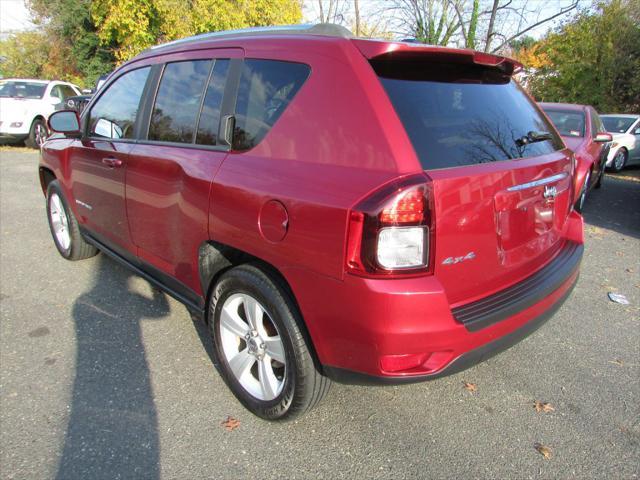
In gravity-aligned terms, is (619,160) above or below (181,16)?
below

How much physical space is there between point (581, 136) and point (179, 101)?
5.99 m

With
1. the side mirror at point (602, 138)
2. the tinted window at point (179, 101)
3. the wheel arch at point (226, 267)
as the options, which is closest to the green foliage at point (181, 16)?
the side mirror at point (602, 138)

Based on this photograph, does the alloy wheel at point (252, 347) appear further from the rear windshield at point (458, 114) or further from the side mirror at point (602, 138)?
the side mirror at point (602, 138)

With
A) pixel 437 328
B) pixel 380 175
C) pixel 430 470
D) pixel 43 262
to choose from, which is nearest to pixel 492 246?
pixel 437 328

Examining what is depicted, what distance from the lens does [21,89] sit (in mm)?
13250

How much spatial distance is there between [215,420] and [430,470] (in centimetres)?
111

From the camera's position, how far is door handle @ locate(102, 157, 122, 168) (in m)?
3.20

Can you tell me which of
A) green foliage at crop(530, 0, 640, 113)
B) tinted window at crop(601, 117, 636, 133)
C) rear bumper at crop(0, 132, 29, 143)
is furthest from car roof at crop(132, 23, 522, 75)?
green foliage at crop(530, 0, 640, 113)

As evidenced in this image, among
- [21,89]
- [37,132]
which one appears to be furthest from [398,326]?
[21,89]

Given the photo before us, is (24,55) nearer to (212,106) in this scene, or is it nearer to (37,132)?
(37,132)

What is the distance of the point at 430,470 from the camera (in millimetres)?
2141

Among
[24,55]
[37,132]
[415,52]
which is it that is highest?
[24,55]

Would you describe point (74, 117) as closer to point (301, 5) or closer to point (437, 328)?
point (437, 328)

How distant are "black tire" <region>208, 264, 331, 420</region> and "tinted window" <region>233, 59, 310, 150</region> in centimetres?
67
